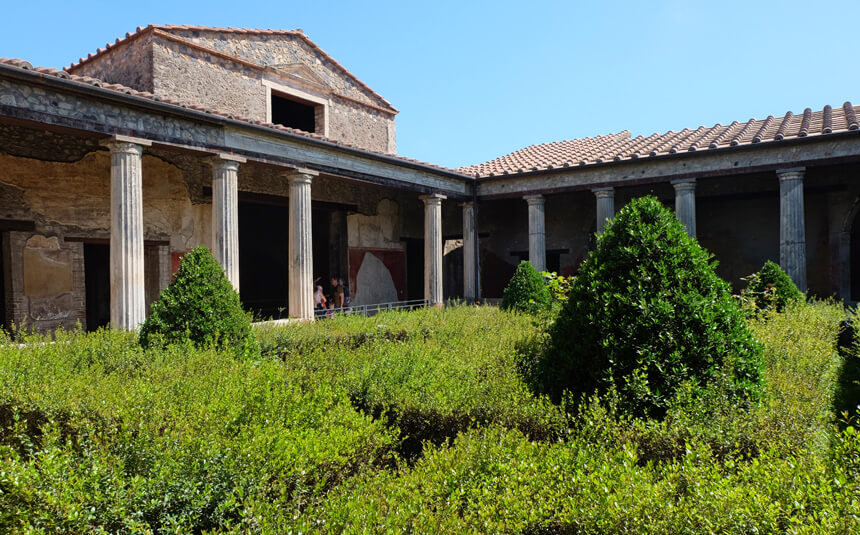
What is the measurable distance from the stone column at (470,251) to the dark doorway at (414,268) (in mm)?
2655

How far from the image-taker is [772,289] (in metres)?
7.89

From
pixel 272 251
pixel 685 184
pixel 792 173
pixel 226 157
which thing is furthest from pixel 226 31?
pixel 792 173

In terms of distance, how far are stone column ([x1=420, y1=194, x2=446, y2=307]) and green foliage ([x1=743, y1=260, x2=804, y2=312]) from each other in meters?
6.53

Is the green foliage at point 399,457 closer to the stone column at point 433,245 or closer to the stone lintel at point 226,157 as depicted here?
the stone lintel at point 226,157

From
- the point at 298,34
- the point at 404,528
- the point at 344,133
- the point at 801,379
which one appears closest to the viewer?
the point at 404,528

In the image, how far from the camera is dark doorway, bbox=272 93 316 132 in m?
13.4

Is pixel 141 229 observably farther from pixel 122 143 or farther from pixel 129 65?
pixel 129 65

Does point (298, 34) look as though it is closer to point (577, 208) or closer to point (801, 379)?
point (577, 208)

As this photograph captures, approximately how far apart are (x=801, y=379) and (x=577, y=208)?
37.0 ft

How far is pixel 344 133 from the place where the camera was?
13555mm

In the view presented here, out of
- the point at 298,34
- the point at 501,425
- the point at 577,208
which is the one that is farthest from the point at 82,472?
the point at 577,208

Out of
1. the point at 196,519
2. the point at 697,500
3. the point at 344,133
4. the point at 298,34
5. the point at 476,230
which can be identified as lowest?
the point at 196,519

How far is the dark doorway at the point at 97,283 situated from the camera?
9.68 meters

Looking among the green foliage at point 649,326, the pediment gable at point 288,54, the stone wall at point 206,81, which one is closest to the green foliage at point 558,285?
the green foliage at point 649,326
